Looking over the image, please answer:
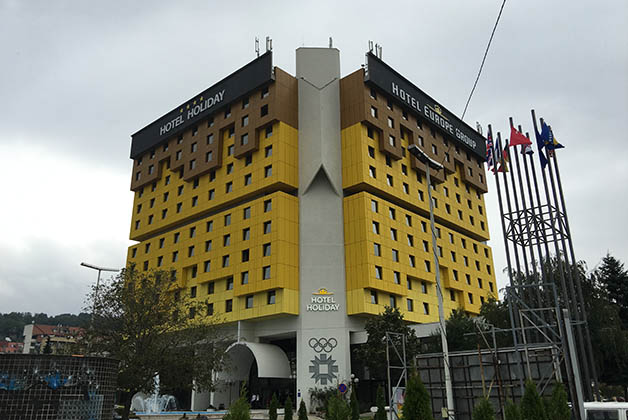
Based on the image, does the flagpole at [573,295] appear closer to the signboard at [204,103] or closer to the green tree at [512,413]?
the green tree at [512,413]

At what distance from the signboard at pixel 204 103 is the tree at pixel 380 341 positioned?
1104 inches

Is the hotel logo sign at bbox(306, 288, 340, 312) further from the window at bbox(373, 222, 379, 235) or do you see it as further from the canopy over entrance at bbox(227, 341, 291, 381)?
the window at bbox(373, 222, 379, 235)

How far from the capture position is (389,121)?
190 ft

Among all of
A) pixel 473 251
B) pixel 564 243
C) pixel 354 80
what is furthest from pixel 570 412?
pixel 473 251

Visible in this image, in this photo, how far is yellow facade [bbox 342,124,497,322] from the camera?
50.1m

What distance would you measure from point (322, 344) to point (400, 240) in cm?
1376

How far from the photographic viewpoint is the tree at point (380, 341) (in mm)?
42062

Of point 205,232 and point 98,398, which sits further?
point 205,232

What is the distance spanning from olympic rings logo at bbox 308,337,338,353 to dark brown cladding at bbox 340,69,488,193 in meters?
20.6

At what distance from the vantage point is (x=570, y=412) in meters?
19.4

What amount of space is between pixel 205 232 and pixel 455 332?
2832 cm

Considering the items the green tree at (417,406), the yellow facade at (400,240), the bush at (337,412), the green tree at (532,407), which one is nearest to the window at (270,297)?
the yellow facade at (400,240)

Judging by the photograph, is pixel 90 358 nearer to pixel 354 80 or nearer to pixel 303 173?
pixel 303 173

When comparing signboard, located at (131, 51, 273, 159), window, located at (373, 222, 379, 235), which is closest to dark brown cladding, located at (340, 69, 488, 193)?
window, located at (373, 222, 379, 235)
